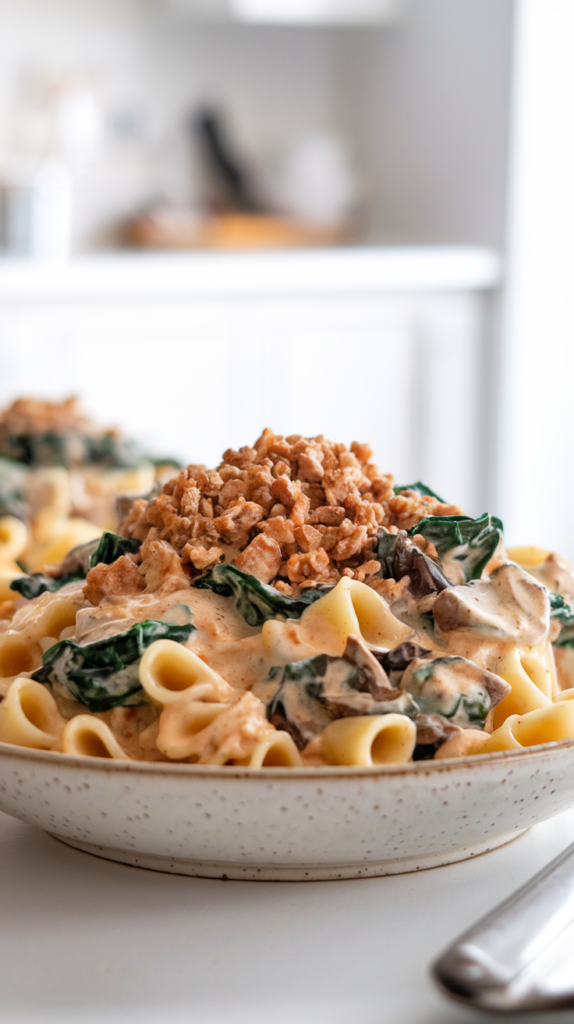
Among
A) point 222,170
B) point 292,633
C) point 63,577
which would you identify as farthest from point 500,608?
point 222,170

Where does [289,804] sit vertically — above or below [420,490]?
below

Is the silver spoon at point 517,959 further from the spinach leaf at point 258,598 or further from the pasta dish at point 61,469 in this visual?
the pasta dish at point 61,469

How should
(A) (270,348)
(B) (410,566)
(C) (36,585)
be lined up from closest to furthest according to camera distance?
(B) (410,566) < (C) (36,585) < (A) (270,348)

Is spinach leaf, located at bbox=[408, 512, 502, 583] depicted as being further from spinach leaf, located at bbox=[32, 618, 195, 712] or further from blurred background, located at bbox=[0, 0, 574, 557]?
blurred background, located at bbox=[0, 0, 574, 557]

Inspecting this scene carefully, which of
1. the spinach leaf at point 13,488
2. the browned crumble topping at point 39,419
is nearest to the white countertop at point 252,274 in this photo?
the browned crumble topping at point 39,419

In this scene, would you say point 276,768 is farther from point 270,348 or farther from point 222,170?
point 222,170
